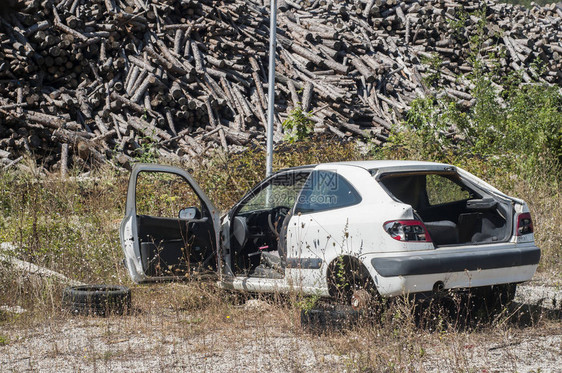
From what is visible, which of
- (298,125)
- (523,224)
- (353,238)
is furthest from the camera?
(298,125)

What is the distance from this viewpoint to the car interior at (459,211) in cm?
580

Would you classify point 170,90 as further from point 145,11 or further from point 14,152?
point 14,152

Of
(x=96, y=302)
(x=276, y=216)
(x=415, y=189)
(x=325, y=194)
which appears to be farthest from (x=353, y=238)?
(x=96, y=302)

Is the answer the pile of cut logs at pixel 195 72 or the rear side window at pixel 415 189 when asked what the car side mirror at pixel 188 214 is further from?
the pile of cut logs at pixel 195 72

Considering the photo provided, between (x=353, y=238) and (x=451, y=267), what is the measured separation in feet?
2.76

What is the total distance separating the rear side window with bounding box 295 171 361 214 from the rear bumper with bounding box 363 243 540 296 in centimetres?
63

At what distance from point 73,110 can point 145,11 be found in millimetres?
3574

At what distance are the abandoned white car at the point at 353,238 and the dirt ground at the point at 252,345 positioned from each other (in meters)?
0.39

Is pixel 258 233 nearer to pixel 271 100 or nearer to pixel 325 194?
pixel 325 194

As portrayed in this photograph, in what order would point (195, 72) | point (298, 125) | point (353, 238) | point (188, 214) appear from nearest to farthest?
point (353, 238), point (188, 214), point (298, 125), point (195, 72)

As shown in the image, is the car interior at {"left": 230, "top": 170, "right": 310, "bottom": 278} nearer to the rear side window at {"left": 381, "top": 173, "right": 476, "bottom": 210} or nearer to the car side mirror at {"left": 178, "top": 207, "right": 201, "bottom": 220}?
the car side mirror at {"left": 178, "top": 207, "right": 201, "bottom": 220}

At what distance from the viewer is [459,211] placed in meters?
6.32

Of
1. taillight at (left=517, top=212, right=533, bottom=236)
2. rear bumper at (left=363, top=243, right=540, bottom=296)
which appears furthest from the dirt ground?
taillight at (left=517, top=212, right=533, bottom=236)

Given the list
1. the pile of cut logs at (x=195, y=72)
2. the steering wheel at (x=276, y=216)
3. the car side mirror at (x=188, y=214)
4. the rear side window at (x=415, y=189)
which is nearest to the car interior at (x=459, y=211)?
the rear side window at (x=415, y=189)
